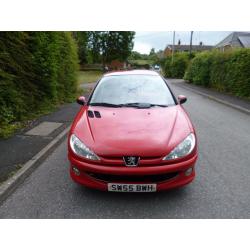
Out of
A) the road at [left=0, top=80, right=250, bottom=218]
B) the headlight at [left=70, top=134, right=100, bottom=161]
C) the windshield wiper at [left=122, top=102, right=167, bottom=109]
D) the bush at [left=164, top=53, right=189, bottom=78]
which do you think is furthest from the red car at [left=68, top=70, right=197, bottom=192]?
the bush at [left=164, top=53, right=189, bottom=78]

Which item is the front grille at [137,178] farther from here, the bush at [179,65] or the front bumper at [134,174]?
the bush at [179,65]

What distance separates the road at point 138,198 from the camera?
11.4ft

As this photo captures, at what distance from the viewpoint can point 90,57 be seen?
5684 cm

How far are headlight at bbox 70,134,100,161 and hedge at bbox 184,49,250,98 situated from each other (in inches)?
438

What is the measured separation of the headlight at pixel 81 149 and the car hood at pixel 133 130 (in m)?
0.05

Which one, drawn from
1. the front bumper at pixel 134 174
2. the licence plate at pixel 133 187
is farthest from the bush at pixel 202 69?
the licence plate at pixel 133 187

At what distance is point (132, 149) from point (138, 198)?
72 centimetres

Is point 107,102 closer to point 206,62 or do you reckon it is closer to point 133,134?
point 133,134

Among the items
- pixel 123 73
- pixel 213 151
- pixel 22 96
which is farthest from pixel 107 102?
pixel 22 96

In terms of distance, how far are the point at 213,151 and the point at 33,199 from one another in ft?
11.5

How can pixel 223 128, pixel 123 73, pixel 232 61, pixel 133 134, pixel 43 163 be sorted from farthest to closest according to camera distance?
pixel 232 61
pixel 223 128
pixel 123 73
pixel 43 163
pixel 133 134

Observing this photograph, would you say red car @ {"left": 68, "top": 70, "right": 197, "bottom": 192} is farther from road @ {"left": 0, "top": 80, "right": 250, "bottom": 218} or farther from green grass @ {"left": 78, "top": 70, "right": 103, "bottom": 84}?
green grass @ {"left": 78, "top": 70, "right": 103, "bottom": 84}

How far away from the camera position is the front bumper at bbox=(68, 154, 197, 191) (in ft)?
11.2

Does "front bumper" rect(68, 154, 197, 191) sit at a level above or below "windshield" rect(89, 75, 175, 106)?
below
